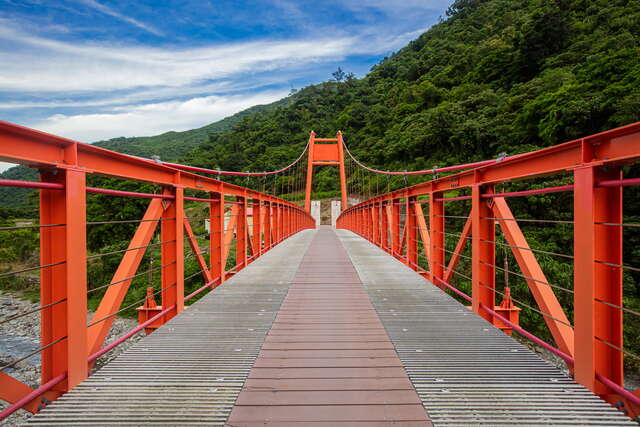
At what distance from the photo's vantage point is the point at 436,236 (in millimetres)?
3545

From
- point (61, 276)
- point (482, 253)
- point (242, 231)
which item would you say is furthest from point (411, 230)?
point (61, 276)

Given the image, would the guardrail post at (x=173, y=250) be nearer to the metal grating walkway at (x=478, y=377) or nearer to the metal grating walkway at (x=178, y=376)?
the metal grating walkway at (x=178, y=376)

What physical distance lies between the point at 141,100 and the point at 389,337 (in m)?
84.1

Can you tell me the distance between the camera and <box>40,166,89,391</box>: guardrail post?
1.42 m

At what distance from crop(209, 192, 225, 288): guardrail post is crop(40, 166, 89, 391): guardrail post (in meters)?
1.94

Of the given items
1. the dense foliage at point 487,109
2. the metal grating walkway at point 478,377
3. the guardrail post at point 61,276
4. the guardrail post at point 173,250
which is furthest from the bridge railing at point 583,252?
the dense foliage at point 487,109

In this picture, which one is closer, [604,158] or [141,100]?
[604,158]

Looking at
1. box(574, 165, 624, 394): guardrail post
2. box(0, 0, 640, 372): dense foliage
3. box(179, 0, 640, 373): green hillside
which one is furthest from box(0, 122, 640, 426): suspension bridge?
box(0, 0, 640, 372): dense foliage

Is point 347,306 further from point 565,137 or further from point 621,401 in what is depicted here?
point 565,137

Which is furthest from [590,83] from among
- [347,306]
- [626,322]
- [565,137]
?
[347,306]

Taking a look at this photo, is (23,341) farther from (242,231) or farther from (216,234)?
(216,234)

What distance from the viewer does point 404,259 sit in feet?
17.5

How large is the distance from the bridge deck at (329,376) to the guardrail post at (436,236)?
914mm

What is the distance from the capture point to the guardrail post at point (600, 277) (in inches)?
54.7
